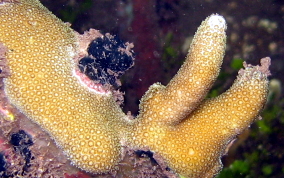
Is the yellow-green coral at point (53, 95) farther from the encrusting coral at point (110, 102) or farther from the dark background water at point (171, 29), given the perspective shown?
the dark background water at point (171, 29)

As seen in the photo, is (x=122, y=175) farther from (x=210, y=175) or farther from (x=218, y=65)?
(x=218, y=65)

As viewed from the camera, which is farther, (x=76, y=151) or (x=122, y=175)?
(x=122, y=175)

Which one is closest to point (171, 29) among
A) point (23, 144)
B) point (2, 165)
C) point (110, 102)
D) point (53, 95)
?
point (110, 102)

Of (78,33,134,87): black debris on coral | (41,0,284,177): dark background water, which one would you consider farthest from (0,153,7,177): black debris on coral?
(41,0,284,177): dark background water

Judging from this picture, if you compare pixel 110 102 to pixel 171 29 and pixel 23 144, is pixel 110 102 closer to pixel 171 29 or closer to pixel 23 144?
pixel 23 144

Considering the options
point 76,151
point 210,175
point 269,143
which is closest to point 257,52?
point 269,143

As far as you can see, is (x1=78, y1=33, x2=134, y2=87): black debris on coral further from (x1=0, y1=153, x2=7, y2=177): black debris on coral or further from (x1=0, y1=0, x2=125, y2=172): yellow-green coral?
(x1=0, y1=153, x2=7, y2=177): black debris on coral

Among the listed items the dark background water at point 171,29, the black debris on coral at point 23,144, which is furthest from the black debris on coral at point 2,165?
the dark background water at point 171,29
